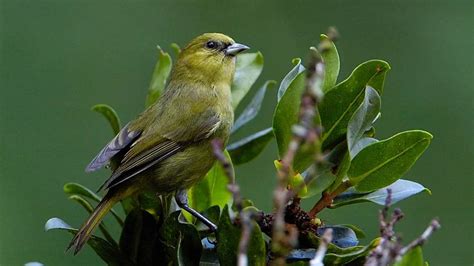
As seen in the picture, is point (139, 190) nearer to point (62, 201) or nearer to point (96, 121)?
point (62, 201)

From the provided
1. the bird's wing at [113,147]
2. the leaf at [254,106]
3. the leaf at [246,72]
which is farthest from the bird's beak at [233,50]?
the leaf at [254,106]

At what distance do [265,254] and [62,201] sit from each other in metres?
4.22

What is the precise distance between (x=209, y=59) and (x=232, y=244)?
2.21m

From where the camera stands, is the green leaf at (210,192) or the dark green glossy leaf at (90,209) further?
the green leaf at (210,192)

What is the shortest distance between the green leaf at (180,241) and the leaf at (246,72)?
0.98m

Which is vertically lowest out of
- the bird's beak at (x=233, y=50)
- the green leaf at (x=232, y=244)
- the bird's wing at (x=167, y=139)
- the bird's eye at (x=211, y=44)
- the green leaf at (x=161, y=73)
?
the bird's wing at (x=167, y=139)

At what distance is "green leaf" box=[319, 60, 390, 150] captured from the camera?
9.07ft

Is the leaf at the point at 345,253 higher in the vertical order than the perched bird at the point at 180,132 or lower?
higher

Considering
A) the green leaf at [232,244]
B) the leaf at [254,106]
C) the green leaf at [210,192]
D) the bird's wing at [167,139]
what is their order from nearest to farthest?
1. the green leaf at [232,244]
2. the green leaf at [210,192]
3. the leaf at [254,106]
4. the bird's wing at [167,139]

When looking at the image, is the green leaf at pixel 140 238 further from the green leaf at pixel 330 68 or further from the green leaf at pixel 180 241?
the green leaf at pixel 330 68

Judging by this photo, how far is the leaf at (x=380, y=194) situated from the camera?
283 cm

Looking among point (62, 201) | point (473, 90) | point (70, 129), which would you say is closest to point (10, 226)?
point (62, 201)

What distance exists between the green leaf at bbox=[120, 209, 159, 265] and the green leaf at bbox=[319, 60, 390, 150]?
0.62m

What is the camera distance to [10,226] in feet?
20.7
